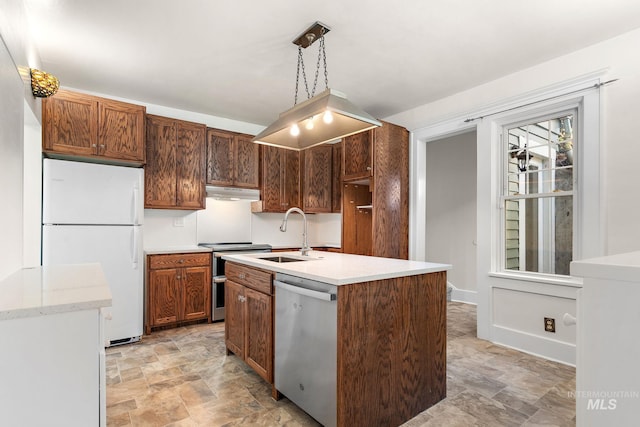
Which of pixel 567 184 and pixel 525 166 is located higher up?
pixel 525 166

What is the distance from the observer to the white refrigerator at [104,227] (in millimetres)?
2900

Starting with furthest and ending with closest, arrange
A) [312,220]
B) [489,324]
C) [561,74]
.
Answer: [312,220]
[489,324]
[561,74]

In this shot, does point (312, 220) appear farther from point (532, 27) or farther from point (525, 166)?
point (532, 27)

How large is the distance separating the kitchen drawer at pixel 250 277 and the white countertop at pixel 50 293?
0.96 metres

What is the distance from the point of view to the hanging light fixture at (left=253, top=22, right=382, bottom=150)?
202cm

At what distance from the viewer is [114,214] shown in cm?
A: 317

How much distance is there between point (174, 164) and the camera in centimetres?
387

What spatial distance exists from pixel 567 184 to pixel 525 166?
0.41 metres

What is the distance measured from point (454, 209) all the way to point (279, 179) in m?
2.79

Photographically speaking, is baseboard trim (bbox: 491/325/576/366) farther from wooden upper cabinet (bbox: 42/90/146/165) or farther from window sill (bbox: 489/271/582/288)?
wooden upper cabinet (bbox: 42/90/146/165)

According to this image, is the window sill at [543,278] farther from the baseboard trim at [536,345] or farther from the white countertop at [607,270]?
the white countertop at [607,270]

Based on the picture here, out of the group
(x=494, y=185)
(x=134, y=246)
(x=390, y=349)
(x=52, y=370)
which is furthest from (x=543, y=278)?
(x=134, y=246)

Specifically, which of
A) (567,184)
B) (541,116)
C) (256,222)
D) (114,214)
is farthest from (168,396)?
(541,116)

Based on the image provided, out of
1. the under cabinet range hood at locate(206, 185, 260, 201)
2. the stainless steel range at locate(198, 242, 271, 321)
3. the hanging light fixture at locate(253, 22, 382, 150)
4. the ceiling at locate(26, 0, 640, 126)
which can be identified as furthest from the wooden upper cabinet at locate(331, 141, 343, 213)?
the hanging light fixture at locate(253, 22, 382, 150)
